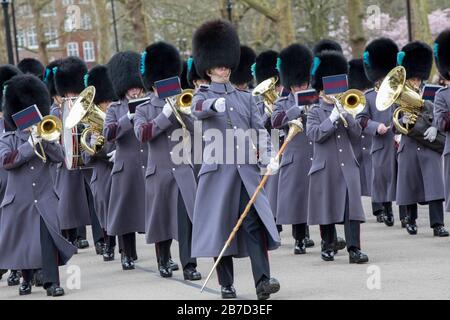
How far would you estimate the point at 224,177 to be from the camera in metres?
8.79

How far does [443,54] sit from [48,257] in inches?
170

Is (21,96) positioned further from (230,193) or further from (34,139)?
(230,193)

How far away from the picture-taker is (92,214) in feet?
43.5

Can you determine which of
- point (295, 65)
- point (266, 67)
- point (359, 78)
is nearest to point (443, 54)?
→ point (295, 65)

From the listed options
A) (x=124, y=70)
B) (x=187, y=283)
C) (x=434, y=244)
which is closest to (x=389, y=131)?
(x=434, y=244)

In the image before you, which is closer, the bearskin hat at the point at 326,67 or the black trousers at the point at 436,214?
the bearskin hat at the point at 326,67

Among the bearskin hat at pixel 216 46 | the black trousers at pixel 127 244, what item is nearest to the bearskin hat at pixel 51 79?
the black trousers at pixel 127 244

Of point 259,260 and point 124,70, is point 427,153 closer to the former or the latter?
point 124,70

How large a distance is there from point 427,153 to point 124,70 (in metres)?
3.11

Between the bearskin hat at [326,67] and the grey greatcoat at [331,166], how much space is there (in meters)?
0.28

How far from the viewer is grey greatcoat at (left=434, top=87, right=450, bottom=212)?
10.9m

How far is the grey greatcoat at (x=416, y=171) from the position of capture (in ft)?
39.4

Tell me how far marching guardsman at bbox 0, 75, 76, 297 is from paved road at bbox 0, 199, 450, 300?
12.9 inches

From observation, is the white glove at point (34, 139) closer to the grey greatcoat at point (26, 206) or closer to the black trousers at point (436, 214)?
the grey greatcoat at point (26, 206)
